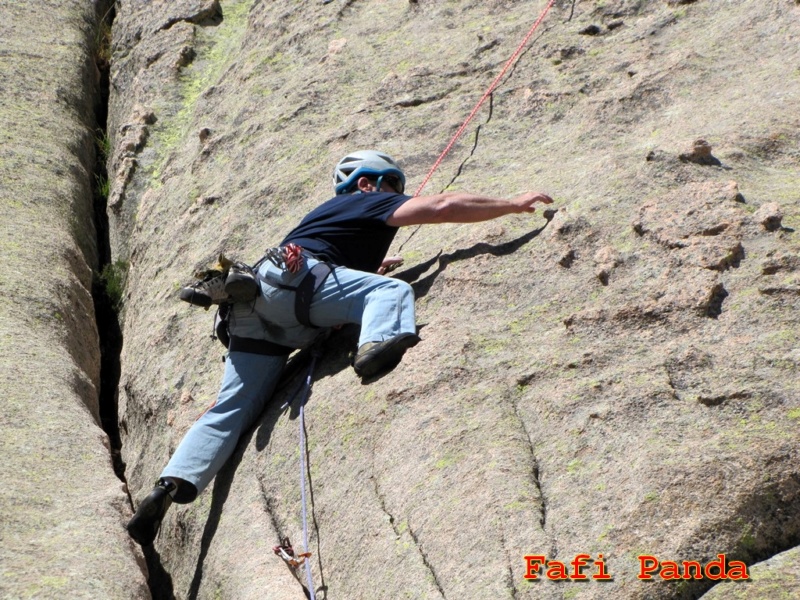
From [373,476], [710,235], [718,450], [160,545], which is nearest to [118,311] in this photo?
[160,545]

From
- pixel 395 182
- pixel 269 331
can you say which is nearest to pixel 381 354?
pixel 269 331

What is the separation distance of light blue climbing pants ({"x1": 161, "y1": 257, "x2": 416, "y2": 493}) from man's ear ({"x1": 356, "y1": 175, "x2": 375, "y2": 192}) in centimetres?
113

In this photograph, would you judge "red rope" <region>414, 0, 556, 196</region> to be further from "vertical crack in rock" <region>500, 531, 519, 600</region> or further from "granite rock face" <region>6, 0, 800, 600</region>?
"vertical crack in rock" <region>500, 531, 519, 600</region>

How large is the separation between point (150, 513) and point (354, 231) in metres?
2.62

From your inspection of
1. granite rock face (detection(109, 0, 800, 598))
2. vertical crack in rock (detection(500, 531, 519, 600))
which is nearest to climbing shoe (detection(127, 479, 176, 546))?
granite rock face (detection(109, 0, 800, 598))

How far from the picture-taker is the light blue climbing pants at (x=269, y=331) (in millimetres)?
7918

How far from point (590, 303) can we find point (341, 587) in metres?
2.58

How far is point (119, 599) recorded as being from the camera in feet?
23.8

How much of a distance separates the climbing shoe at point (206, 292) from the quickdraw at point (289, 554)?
75.2 inches

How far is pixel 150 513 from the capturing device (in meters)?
7.88

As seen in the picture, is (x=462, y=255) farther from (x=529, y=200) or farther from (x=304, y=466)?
(x=304, y=466)

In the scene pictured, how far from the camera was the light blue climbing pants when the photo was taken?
7918 mm

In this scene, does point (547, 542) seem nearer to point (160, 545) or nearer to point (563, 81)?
point (160, 545)

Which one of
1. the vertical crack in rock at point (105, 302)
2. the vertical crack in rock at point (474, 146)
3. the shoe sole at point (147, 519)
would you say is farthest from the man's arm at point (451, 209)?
the vertical crack in rock at point (105, 302)
